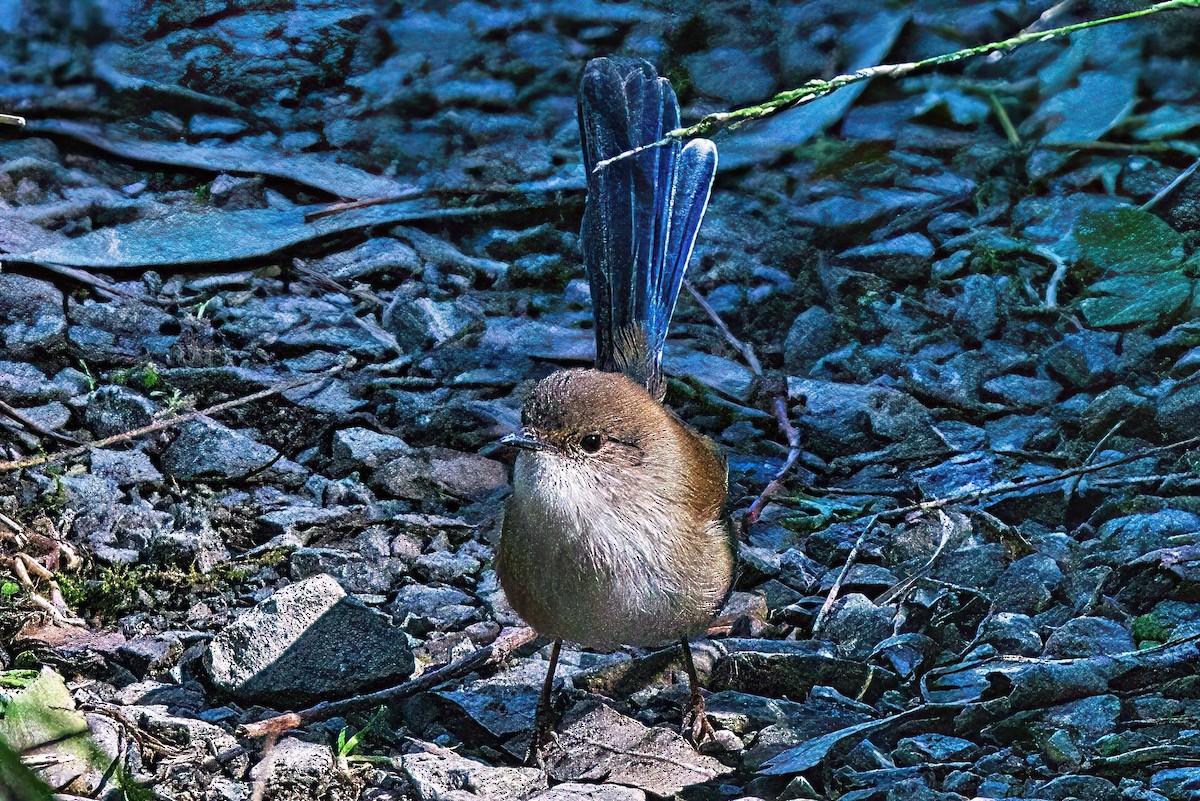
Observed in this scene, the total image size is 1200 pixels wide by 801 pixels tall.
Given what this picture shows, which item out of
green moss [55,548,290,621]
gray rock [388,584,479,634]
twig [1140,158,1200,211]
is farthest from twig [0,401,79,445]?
twig [1140,158,1200,211]

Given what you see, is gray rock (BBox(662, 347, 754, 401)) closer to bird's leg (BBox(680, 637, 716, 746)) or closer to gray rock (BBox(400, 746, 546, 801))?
bird's leg (BBox(680, 637, 716, 746))

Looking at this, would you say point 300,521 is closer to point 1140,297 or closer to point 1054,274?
point 1140,297

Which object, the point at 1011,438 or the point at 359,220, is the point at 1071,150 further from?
the point at 359,220

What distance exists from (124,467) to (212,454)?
30 centimetres

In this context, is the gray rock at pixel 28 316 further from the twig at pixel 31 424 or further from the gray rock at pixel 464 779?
the gray rock at pixel 464 779

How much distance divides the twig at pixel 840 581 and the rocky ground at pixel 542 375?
0.01 metres

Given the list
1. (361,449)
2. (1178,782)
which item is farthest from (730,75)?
(1178,782)

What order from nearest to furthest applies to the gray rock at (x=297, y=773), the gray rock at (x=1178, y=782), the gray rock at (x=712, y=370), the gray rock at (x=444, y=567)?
the gray rock at (x=1178, y=782)
the gray rock at (x=297, y=773)
the gray rock at (x=444, y=567)
the gray rock at (x=712, y=370)

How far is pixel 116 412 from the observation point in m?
4.98

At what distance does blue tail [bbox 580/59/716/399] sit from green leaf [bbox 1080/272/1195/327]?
1481 mm

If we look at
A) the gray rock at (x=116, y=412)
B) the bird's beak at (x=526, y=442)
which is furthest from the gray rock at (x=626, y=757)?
the gray rock at (x=116, y=412)

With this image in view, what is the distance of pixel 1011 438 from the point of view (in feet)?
17.1

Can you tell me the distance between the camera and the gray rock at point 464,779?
3574mm

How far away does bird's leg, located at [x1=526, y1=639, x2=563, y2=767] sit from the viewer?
3877mm
